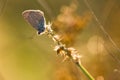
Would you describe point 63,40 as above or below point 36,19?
above

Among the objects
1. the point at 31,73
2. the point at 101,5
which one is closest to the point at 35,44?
the point at 31,73

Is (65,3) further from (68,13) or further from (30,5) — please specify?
(68,13)

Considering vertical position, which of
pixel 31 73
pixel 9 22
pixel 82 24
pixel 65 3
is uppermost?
pixel 9 22

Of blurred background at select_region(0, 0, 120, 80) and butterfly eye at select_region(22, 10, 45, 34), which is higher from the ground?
blurred background at select_region(0, 0, 120, 80)

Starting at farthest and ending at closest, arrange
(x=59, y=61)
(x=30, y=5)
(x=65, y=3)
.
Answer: (x=30, y=5), (x=65, y=3), (x=59, y=61)

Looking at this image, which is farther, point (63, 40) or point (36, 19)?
point (63, 40)
